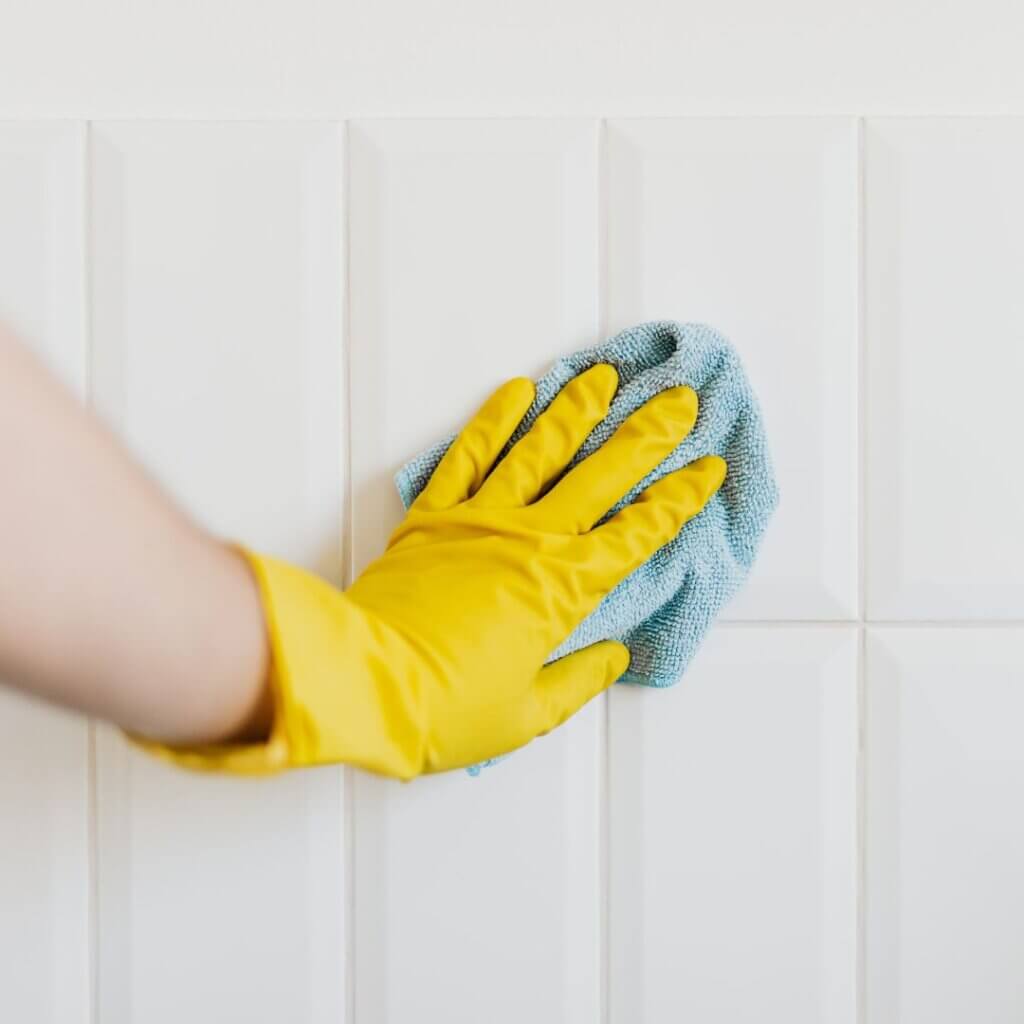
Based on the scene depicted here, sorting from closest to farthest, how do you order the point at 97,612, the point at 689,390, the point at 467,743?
the point at 97,612, the point at 467,743, the point at 689,390

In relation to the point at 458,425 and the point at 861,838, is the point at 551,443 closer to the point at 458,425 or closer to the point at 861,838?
the point at 458,425

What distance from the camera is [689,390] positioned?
64 cm

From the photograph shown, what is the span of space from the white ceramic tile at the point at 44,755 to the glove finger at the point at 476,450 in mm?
246

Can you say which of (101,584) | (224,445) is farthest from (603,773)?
(101,584)

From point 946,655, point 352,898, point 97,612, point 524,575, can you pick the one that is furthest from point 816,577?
point 97,612

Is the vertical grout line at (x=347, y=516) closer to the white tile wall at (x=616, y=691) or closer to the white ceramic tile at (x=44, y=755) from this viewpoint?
the white tile wall at (x=616, y=691)

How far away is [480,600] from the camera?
1.78 feet

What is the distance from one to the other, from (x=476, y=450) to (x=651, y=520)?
4.7 inches

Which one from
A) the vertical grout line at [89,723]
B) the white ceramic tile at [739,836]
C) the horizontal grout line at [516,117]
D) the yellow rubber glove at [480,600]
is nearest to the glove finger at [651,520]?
the yellow rubber glove at [480,600]

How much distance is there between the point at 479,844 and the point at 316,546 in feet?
0.73

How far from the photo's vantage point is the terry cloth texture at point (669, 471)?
0.64m

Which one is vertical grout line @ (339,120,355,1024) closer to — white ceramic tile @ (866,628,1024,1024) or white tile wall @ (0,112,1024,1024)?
white tile wall @ (0,112,1024,1024)

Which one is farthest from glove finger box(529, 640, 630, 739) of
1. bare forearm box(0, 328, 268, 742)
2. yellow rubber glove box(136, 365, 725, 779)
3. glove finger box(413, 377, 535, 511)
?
bare forearm box(0, 328, 268, 742)

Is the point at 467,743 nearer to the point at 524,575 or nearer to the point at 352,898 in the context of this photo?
the point at 524,575
